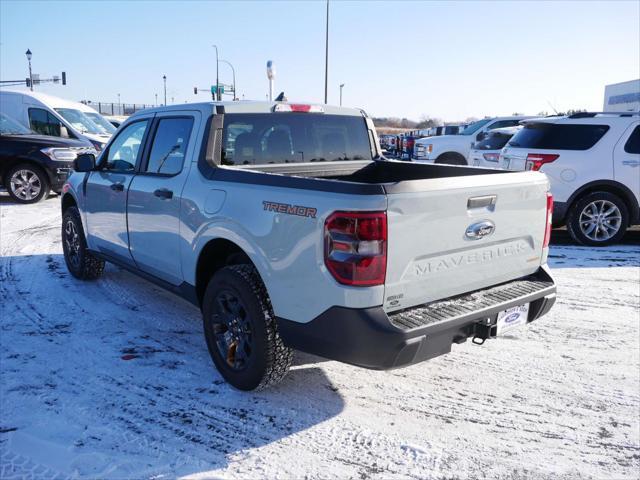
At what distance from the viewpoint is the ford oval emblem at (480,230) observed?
124 inches

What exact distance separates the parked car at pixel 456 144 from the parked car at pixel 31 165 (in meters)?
8.94

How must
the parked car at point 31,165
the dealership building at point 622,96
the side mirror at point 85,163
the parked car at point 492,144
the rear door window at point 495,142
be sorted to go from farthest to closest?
the dealership building at point 622,96, the rear door window at point 495,142, the parked car at point 31,165, the parked car at point 492,144, the side mirror at point 85,163

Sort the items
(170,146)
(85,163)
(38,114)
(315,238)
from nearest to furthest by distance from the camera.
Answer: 1. (315,238)
2. (170,146)
3. (85,163)
4. (38,114)

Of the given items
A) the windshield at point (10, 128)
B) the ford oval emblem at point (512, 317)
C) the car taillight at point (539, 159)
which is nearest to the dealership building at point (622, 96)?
the car taillight at point (539, 159)

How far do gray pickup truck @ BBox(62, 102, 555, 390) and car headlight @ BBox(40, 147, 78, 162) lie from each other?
7252 millimetres

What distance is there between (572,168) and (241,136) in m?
5.72

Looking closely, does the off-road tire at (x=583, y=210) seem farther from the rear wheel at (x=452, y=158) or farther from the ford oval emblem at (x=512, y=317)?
the rear wheel at (x=452, y=158)

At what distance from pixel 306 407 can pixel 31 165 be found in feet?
33.1

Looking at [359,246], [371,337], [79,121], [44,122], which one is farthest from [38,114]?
[371,337]

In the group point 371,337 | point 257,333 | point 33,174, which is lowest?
point 257,333

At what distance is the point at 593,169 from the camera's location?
7812mm

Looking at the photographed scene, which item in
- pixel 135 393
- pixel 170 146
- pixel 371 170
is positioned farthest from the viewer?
pixel 371 170

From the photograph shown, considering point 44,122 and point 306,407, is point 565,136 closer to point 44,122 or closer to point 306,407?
point 306,407

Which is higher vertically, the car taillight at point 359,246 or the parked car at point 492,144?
the parked car at point 492,144
